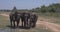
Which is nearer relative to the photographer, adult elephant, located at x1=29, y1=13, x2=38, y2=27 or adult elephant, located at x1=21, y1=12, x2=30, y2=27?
adult elephant, located at x1=21, y1=12, x2=30, y2=27

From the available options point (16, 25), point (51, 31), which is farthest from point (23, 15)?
point (51, 31)

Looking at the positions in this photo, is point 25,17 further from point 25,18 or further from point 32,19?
point 32,19

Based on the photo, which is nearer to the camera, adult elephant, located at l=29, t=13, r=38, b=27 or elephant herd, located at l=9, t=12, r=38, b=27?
elephant herd, located at l=9, t=12, r=38, b=27

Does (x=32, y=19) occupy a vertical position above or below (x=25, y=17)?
below

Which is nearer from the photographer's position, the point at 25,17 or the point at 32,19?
the point at 25,17

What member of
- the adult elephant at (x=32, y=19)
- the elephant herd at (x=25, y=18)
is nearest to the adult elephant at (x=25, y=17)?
the elephant herd at (x=25, y=18)

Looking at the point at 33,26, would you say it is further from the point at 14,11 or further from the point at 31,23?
the point at 14,11

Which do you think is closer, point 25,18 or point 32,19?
point 25,18

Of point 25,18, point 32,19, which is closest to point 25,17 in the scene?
point 25,18

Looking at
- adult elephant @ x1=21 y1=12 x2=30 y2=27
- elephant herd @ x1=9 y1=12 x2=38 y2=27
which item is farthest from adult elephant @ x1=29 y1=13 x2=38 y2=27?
adult elephant @ x1=21 y1=12 x2=30 y2=27

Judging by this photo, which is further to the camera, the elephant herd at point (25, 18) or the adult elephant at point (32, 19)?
the adult elephant at point (32, 19)

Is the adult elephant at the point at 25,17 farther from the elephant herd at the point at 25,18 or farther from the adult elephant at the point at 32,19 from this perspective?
the adult elephant at the point at 32,19

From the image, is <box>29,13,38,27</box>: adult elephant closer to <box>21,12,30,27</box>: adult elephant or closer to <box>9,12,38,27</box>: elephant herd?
<box>9,12,38,27</box>: elephant herd

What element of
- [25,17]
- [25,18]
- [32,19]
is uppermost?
[25,17]
